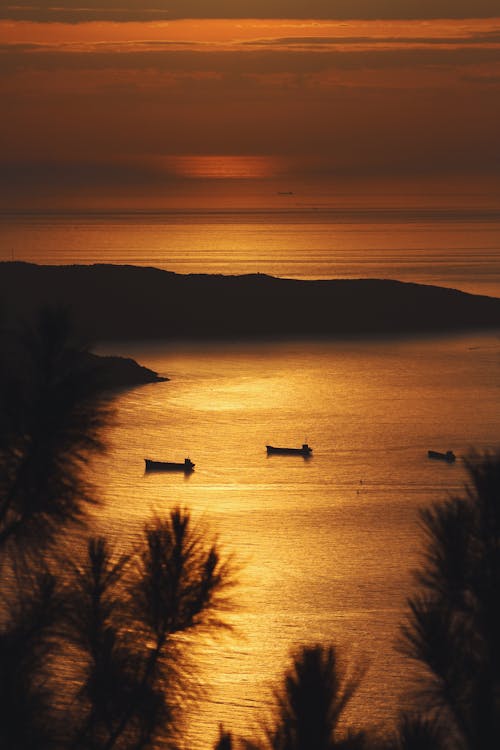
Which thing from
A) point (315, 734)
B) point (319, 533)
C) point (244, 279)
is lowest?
point (315, 734)

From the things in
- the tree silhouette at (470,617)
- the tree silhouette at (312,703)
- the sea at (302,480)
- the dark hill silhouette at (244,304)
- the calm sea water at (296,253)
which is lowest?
the tree silhouette at (312,703)

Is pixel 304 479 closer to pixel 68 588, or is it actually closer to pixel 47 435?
pixel 68 588

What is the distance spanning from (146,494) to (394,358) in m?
41.0

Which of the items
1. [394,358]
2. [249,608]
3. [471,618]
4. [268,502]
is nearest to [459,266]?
[394,358]

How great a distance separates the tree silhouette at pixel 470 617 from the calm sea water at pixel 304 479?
5.68 ft

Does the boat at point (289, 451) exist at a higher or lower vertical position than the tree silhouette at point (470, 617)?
higher

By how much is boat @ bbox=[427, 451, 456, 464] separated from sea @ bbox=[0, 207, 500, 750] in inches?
12.6

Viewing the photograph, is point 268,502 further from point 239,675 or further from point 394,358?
point 394,358

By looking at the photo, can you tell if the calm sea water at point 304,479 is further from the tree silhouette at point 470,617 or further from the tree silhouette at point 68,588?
the tree silhouette at point 470,617

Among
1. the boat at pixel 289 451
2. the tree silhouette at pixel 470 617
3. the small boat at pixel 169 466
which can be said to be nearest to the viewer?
the tree silhouette at pixel 470 617

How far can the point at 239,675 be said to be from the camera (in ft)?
75.6

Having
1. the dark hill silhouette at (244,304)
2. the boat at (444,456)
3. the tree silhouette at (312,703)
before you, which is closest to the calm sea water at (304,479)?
the boat at (444,456)

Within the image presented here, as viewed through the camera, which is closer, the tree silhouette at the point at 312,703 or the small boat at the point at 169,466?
the tree silhouette at the point at 312,703

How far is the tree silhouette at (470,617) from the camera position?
7.71m
